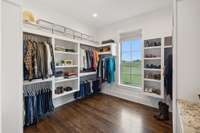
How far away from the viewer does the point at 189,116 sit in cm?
92

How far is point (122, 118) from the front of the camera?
256cm

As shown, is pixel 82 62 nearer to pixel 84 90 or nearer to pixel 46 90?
pixel 84 90

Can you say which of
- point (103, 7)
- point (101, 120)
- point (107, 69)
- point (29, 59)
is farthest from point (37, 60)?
point (107, 69)

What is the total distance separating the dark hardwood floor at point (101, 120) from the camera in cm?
213

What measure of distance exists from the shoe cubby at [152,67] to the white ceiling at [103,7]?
0.89 meters

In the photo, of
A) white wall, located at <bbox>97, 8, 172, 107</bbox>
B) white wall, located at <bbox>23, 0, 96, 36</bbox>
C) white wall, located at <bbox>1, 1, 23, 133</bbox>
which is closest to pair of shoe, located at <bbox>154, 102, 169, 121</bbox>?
white wall, located at <bbox>97, 8, 172, 107</bbox>

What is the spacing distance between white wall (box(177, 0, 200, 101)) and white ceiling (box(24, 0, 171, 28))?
173 centimetres

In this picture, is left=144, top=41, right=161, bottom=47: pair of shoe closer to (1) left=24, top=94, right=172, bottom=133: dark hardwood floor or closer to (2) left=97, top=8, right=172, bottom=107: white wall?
(2) left=97, top=8, right=172, bottom=107: white wall

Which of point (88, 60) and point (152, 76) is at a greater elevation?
point (88, 60)

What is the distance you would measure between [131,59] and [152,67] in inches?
35.9

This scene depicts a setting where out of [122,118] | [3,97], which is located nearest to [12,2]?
[3,97]

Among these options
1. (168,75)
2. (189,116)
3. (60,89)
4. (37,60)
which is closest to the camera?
(189,116)

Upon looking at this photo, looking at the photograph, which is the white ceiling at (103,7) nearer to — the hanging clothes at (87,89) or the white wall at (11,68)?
the white wall at (11,68)

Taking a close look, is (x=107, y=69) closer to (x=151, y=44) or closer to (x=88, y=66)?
(x=88, y=66)
